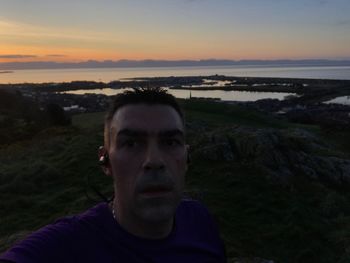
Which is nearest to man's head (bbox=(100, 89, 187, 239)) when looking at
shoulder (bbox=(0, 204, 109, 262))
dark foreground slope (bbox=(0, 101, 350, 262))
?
shoulder (bbox=(0, 204, 109, 262))

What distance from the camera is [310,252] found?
26.9ft

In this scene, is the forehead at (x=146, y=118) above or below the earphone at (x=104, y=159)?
above

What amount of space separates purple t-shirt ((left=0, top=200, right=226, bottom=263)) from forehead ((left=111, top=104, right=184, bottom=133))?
1.73 feet

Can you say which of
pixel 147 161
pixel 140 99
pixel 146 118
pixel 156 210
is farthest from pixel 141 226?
pixel 140 99

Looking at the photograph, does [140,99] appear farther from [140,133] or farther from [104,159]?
[104,159]

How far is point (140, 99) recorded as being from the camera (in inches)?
97.0

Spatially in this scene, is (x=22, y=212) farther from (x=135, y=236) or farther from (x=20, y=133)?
(x=20, y=133)

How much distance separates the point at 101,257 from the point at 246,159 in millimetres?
11169

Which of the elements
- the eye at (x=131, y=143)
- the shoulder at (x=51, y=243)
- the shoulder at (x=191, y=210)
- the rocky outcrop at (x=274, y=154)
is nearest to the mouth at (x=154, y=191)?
the eye at (x=131, y=143)

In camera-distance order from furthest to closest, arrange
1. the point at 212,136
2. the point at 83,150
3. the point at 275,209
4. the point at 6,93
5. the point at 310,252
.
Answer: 1. the point at 6,93
2. the point at 83,150
3. the point at 212,136
4. the point at 275,209
5. the point at 310,252

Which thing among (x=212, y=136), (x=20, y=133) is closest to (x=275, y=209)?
(x=212, y=136)

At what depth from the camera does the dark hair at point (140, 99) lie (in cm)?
246

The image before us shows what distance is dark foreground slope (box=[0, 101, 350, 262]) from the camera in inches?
338

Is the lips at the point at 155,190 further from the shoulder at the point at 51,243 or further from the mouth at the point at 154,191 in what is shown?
the shoulder at the point at 51,243
